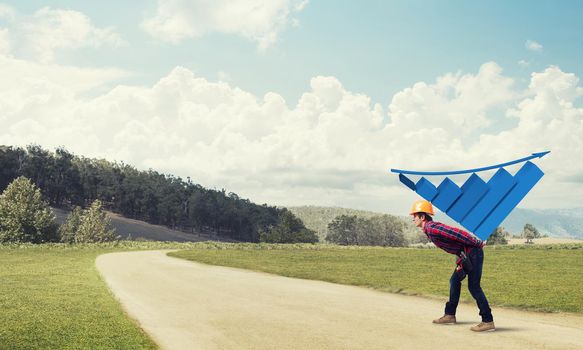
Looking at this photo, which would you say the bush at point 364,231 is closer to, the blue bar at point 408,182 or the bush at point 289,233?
the bush at point 289,233

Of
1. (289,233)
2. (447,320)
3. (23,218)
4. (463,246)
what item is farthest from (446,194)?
(289,233)

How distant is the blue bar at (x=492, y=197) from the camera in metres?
9.43

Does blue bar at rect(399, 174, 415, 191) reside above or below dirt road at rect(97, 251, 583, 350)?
above

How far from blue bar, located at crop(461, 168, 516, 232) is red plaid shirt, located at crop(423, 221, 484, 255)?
436mm

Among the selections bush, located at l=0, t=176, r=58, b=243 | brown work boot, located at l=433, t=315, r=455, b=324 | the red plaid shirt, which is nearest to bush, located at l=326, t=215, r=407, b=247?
bush, located at l=0, t=176, r=58, b=243

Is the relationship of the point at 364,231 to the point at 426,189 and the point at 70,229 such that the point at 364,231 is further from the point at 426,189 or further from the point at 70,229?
the point at 426,189

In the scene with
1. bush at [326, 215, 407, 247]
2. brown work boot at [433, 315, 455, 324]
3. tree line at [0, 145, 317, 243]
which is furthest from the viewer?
bush at [326, 215, 407, 247]

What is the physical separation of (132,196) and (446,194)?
159939 millimetres

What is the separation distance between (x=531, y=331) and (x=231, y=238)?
6393 inches

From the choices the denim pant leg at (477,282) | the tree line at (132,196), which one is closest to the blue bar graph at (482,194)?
the denim pant leg at (477,282)

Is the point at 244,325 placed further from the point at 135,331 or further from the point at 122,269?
the point at 122,269

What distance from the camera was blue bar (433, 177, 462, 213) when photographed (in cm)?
972

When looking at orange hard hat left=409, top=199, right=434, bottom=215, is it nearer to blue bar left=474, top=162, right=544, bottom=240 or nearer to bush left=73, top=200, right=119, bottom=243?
blue bar left=474, top=162, right=544, bottom=240

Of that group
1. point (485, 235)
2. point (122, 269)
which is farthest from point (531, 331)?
point (122, 269)
